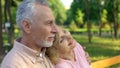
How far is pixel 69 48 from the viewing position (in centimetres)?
313

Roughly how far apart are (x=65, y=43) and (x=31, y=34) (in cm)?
70

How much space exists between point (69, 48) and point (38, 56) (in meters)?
0.65

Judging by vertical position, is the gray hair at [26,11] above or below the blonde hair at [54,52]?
above

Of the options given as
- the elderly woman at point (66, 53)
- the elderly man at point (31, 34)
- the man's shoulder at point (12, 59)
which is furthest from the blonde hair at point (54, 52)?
the man's shoulder at point (12, 59)

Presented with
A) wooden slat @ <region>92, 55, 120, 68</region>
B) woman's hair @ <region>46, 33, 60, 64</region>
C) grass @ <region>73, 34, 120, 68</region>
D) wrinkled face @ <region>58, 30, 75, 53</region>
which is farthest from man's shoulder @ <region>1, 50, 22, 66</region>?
grass @ <region>73, 34, 120, 68</region>

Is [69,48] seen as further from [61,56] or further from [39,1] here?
[39,1]

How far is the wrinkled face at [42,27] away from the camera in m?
2.43

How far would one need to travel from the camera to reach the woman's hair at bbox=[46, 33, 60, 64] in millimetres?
2782

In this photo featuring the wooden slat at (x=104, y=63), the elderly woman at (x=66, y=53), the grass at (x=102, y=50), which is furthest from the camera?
A: the grass at (x=102, y=50)

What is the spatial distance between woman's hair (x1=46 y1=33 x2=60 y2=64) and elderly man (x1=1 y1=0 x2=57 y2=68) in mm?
269

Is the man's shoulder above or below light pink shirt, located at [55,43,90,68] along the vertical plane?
Answer: above

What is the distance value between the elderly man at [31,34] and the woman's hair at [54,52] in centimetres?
27

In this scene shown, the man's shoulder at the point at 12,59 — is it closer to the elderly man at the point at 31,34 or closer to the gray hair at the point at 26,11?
the elderly man at the point at 31,34

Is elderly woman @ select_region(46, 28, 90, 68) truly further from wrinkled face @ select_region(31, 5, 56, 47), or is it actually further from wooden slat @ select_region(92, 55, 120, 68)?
wooden slat @ select_region(92, 55, 120, 68)
